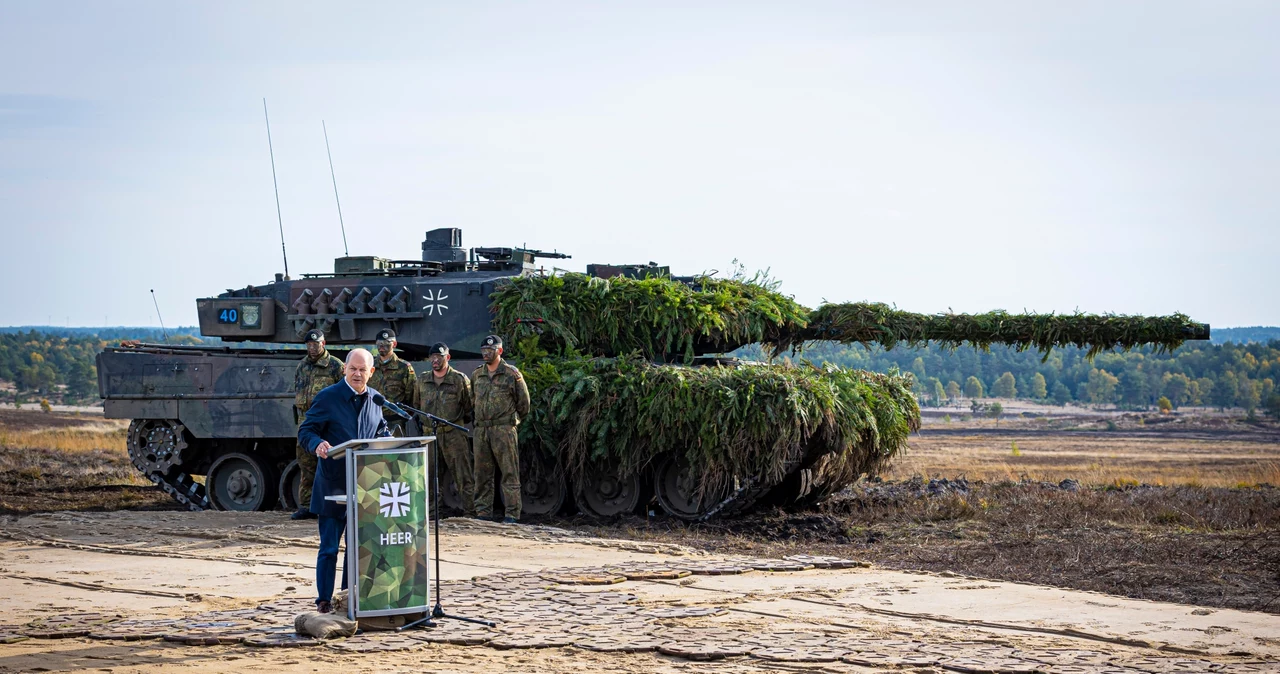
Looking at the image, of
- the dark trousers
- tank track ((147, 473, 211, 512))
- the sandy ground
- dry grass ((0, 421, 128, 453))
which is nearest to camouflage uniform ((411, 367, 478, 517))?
the sandy ground

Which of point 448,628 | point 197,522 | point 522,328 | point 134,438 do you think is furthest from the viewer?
point 134,438

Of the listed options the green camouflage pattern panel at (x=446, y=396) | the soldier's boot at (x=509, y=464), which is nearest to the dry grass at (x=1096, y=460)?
the soldier's boot at (x=509, y=464)

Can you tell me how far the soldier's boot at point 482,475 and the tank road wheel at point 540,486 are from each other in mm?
923

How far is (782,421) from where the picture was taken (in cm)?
→ 1393

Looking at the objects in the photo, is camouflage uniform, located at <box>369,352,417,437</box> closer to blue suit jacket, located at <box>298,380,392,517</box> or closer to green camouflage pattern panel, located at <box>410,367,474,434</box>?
green camouflage pattern panel, located at <box>410,367,474,434</box>

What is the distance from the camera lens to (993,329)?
15555 millimetres

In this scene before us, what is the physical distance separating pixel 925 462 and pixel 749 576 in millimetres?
22650

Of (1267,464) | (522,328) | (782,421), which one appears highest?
(522,328)

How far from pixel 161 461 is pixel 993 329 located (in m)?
9.81

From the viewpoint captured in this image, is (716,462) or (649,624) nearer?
(649,624)

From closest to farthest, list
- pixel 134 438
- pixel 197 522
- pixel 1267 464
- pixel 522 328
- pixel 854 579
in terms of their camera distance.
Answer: pixel 854 579 → pixel 197 522 → pixel 522 328 → pixel 134 438 → pixel 1267 464

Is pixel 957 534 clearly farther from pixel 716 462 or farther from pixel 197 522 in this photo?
pixel 197 522

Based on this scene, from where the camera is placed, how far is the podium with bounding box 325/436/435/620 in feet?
25.7

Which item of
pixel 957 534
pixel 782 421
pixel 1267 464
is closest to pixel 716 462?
pixel 782 421
